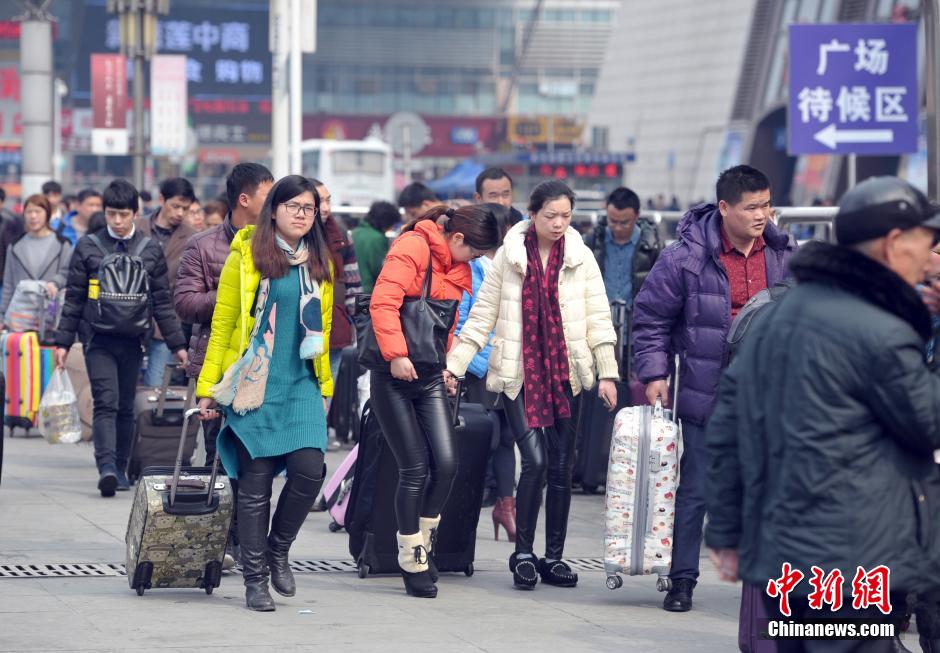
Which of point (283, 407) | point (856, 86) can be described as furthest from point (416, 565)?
point (856, 86)

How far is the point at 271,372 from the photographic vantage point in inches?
286

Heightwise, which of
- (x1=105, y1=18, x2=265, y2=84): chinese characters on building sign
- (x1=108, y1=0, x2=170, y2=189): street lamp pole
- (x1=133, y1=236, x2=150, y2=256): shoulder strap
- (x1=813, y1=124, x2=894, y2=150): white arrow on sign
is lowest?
(x1=133, y1=236, x2=150, y2=256): shoulder strap

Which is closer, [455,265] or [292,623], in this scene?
[292,623]

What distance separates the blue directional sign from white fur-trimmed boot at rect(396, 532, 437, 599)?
21.8 feet

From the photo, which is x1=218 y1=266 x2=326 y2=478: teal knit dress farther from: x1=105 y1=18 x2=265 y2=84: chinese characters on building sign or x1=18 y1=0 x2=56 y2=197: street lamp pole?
x1=105 y1=18 x2=265 y2=84: chinese characters on building sign

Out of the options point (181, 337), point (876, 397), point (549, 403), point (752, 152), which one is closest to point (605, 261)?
point (181, 337)

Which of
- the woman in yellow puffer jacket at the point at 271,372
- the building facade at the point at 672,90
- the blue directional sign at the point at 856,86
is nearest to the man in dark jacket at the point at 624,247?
the blue directional sign at the point at 856,86

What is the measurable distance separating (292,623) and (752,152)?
37003mm

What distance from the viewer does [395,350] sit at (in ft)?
24.4

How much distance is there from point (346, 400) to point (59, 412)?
9.01 ft

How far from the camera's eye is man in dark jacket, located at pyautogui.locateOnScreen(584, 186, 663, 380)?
39.8 feet

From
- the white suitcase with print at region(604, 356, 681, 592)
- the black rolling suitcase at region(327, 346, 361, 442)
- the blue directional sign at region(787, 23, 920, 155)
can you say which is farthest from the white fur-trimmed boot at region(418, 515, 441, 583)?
the blue directional sign at region(787, 23, 920, 155)

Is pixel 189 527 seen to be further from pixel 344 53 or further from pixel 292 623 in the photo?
pixel 344 53

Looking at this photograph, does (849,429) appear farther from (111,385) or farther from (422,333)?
(111,385)
